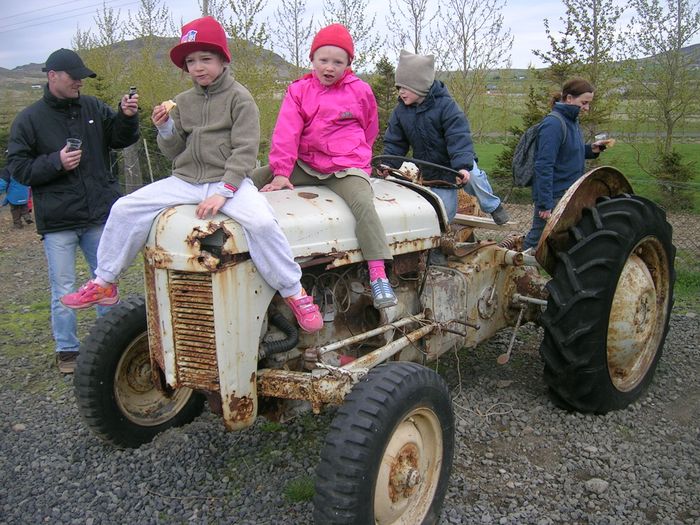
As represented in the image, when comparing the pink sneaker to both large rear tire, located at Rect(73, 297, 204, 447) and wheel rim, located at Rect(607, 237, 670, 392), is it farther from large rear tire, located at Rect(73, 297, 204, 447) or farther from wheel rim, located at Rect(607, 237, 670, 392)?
wheel rim, located at Rect(607, 237, 670, 392)

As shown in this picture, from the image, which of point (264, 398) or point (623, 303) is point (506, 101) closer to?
point (623, 303)

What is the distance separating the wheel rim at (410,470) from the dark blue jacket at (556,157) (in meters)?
2.41

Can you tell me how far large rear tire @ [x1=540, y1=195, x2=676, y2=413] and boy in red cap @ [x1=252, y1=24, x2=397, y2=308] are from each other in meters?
1.19

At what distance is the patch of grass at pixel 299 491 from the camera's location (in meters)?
3.12

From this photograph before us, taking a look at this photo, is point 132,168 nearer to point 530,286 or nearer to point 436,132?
point 436,132

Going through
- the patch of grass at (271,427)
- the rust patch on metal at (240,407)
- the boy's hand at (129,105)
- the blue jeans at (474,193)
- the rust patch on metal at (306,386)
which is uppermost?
the boy's hand at (129,105)

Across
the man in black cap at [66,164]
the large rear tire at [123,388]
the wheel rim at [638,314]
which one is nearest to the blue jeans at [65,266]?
the man in black cap at [66,164]

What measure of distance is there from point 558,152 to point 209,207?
3.07 meters

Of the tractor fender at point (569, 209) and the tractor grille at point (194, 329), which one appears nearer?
the tractor grille at point (194, 329)

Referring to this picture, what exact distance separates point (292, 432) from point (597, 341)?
1.86 metres

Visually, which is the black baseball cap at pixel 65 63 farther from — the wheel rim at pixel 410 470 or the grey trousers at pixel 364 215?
the wheel rim at pixel 410 470

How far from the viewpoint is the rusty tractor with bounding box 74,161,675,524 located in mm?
2721

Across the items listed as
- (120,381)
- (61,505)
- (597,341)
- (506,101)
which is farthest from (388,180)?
(506,101)

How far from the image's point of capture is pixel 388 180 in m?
3.93
